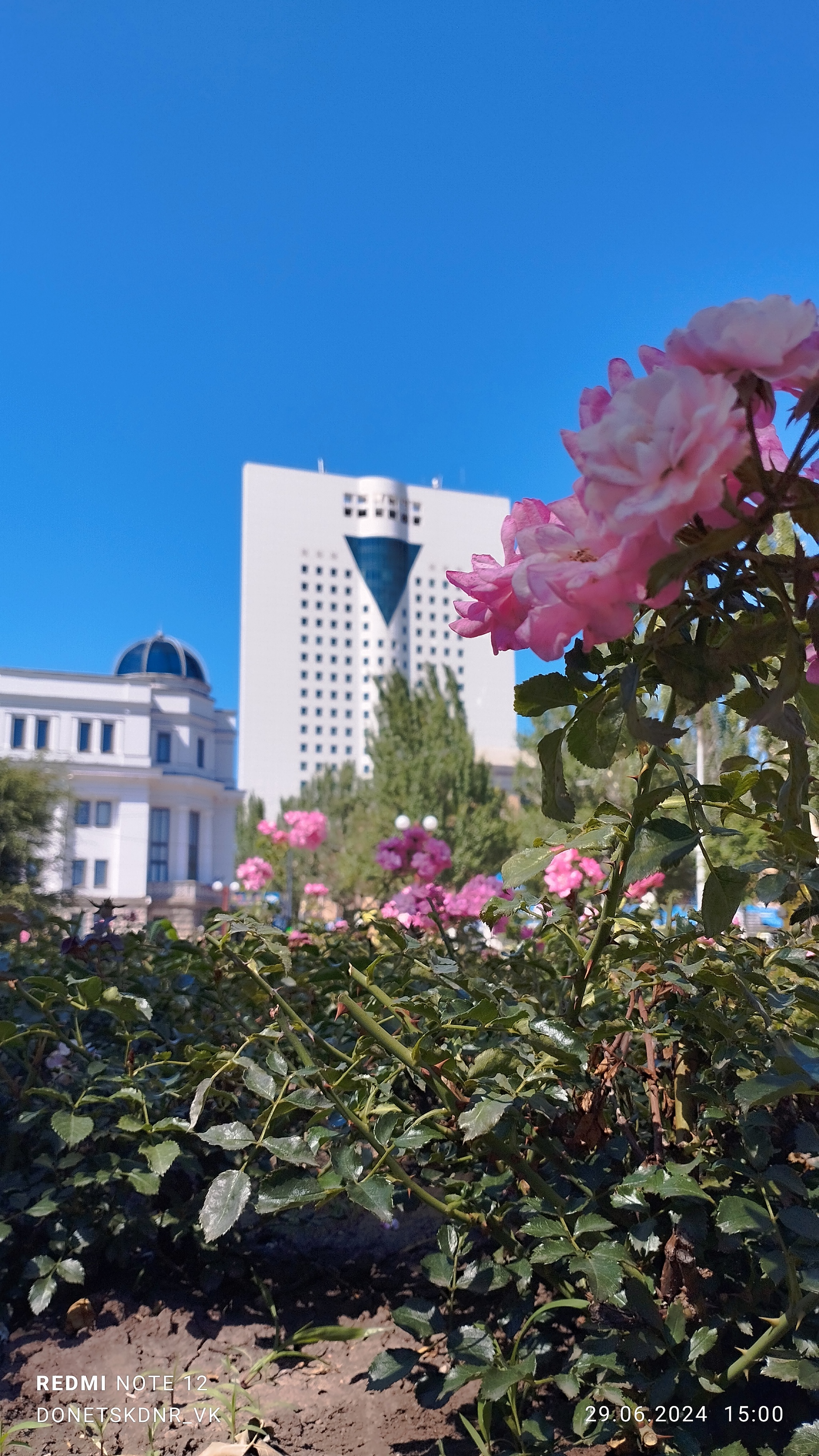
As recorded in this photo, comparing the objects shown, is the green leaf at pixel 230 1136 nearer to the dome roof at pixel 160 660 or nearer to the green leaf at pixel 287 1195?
the green leaf at pixel 287 1195

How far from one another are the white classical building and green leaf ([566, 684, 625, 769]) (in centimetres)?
4082

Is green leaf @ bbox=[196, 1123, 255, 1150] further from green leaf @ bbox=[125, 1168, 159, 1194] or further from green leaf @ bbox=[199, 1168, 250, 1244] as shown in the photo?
green leaf @ bbox=[125, 1168, 159, 1194]

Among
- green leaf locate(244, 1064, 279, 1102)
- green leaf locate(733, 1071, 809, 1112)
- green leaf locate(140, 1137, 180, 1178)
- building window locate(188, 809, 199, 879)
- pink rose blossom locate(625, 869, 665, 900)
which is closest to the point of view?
green leaf locate(733, 1071, 809, 1112)

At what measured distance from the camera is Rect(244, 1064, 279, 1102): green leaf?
0.99 meters

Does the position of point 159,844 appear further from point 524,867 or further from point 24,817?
point 524,867

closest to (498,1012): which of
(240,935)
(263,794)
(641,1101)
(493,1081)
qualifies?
(493,1081)

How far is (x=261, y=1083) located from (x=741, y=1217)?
1.57ft

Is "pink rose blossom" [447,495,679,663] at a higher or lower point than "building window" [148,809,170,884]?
lower

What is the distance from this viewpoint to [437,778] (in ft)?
82.0

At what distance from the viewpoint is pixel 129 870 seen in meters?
45.7

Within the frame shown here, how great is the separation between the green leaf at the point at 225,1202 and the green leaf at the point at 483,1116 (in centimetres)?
22

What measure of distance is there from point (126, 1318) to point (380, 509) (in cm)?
8711

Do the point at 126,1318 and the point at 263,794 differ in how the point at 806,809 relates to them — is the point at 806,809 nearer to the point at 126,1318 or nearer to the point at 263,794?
the point at 126,1318

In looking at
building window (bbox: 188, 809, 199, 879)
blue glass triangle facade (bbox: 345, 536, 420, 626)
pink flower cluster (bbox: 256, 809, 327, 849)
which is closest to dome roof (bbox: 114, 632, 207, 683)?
building window (bbox: 188, 809, 199, 879)
